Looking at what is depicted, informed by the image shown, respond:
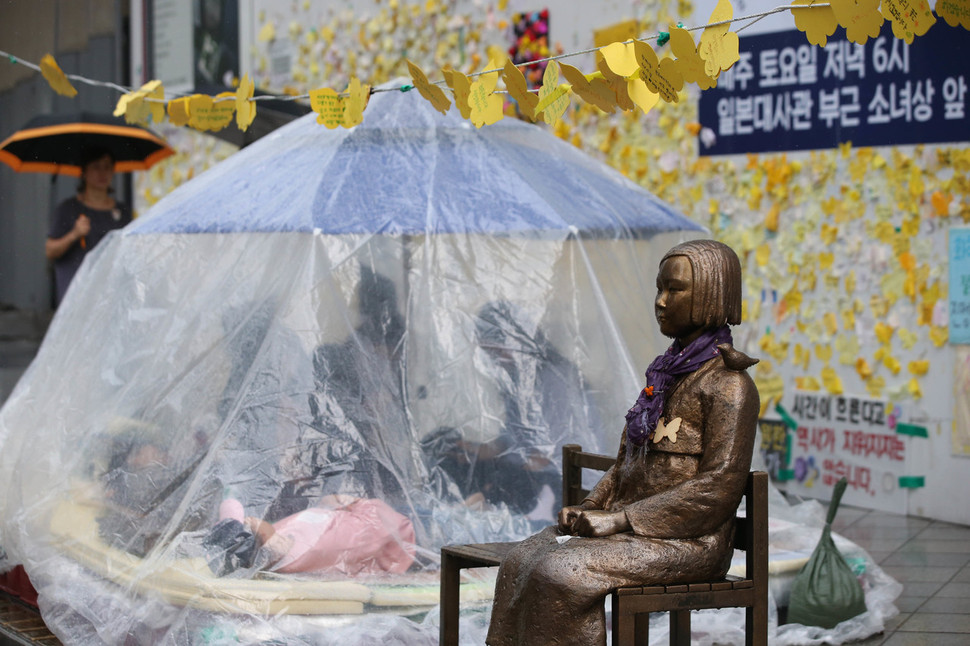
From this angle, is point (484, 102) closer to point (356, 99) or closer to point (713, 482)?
point (356, 99)

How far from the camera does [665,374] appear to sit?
9.48 ft

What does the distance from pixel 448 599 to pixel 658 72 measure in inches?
56.5

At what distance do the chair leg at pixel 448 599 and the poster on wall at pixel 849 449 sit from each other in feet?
12.0

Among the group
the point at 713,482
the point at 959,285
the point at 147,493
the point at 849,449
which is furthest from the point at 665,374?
the point at 849,449

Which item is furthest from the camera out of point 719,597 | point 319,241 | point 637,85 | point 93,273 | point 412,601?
point 93,273

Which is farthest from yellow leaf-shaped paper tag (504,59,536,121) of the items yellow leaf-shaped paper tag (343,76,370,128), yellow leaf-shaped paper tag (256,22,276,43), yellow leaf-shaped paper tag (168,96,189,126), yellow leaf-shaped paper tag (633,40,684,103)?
yellow leaf-shaped paper tag (256,22,276,43)

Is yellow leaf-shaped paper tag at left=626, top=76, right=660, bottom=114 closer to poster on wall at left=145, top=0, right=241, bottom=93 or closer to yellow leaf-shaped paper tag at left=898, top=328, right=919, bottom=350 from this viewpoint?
yellow leaf-shaped paper tag at left=898, top=328, right=919, bottom=350

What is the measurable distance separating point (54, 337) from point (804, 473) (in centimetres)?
389

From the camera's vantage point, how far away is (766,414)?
6.78 m

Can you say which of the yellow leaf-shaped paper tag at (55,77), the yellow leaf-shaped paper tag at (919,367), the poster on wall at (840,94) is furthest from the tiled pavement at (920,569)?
the yellow leaf-shaped paper tag at (55,77)

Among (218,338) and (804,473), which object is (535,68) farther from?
(218,338)

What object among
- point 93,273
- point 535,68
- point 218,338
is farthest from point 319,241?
point 535,68

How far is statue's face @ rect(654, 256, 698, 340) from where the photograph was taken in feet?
9.20

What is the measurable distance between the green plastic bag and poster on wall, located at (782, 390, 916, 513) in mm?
2150
